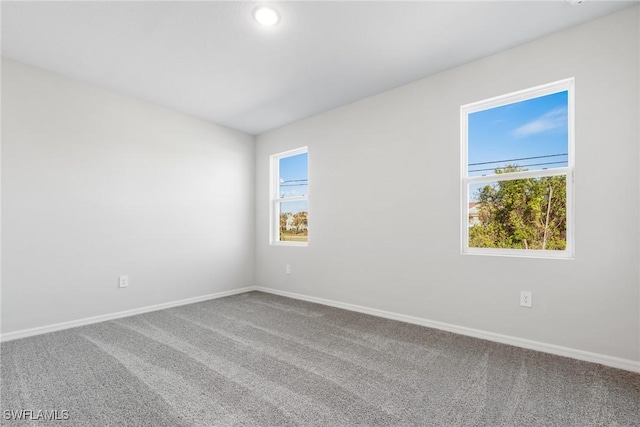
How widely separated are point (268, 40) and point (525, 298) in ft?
9.44

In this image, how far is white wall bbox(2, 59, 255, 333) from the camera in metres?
2.68

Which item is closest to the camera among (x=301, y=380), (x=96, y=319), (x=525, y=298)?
(x=301, y=380)

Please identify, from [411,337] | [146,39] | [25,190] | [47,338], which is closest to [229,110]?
[146,39]

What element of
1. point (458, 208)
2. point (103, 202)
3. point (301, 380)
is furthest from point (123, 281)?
point (458, 208)

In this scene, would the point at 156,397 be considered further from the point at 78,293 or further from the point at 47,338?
the point at 78,293

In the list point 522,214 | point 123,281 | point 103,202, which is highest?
point 103,202

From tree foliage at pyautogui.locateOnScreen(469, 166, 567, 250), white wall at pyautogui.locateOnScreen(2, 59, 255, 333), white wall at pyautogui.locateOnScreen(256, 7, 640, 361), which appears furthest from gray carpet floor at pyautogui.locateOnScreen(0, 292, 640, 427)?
tree foliage at pyautogui.locateOnScreen(469, 166, 567, 250)

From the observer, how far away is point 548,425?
1490mm

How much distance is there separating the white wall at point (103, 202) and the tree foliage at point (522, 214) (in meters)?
3.25

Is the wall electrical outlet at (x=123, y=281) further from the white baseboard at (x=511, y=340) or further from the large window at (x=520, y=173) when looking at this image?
the large window at (x=520, y=173)

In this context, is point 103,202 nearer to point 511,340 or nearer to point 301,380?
point 301,380

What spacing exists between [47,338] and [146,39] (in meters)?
2.64

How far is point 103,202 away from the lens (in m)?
3.17

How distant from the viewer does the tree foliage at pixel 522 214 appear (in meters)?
2.38
